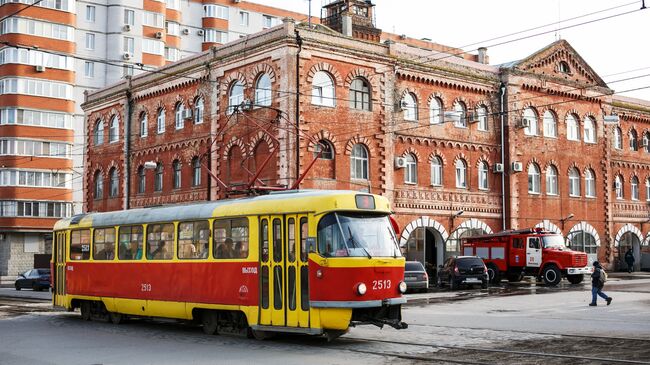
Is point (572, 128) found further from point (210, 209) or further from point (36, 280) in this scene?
point (210, 209)

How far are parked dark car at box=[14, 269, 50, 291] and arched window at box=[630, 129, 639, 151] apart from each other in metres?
37.1

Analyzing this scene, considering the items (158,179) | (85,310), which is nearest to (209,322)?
(85,310)

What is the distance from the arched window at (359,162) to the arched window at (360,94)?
1.87m

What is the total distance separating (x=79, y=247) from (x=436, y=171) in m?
23.0

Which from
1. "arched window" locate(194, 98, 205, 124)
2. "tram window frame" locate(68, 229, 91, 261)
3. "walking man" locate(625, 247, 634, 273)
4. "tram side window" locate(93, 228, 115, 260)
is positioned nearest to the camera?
"tram side window" locate(93, 228, 115, 260)

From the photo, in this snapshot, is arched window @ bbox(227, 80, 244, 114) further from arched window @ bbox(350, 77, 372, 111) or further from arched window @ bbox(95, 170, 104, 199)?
arched window @ bbox(95, 170, 104, 199)

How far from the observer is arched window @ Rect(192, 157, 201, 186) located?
134ft

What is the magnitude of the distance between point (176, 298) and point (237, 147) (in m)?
20.0

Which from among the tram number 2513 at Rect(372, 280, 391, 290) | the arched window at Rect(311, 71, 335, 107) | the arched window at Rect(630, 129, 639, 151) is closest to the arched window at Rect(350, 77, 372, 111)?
the arched window at Rect(311, 71, 335, 107)

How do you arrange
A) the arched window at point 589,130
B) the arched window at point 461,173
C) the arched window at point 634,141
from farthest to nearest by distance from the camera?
the arched window at point 634,141, the arched window at point 589,130, the arched window at point 461,173

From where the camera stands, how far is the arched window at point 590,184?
48.7 metres

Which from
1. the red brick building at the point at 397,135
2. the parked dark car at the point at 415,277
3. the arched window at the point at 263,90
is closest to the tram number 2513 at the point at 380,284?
the red brick building at the point at 397,135

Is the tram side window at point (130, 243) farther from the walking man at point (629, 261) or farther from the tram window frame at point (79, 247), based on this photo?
the walking man at point (629, 261)

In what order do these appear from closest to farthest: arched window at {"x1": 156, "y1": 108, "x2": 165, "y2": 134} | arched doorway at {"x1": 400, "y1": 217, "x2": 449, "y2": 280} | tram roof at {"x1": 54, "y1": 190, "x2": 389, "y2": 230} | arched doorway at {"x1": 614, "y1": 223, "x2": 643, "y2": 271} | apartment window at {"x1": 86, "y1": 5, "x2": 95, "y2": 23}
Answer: tram roof at {"x1": 54, "y1": 190, "x2": 389, "y2": 230}, arched doorway at {"x1": 400, "y1": 217, "x2": 449, "y2": 280}, arched window at {"x1": 156, "y1": 108, "x2": 165, "y2": 134}, arched doorway at {"x1": 614, "y1": 223, "x2": 643, "y2": 271}, apartment window at {"x1": 86, "y1": 5, "x2": 95, "y2": 23}
